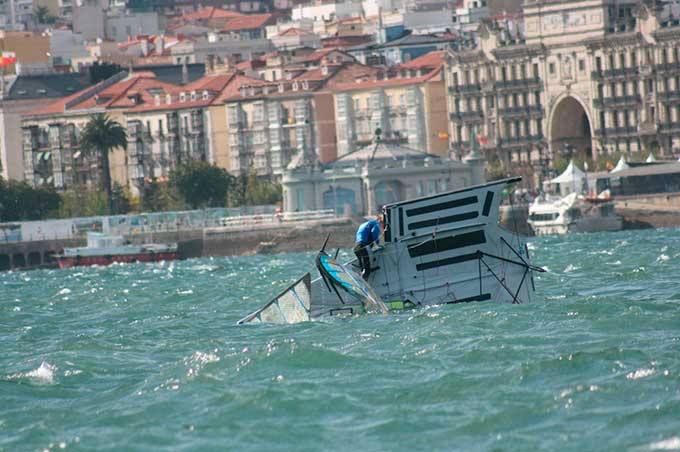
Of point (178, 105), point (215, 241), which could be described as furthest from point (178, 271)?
point (178, 105)

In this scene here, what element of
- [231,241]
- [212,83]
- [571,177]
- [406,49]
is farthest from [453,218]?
[406,49]

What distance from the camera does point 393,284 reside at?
5303cm

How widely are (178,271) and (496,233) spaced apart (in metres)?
53.0

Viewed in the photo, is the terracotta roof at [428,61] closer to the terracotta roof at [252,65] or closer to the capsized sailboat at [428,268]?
the terracotta roof at [252,65]

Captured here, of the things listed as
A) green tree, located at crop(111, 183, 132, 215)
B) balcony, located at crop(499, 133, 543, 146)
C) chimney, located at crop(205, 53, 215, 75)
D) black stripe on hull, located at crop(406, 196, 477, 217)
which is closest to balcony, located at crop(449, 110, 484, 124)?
balcony, located at crop(499, 133, 543, 146)

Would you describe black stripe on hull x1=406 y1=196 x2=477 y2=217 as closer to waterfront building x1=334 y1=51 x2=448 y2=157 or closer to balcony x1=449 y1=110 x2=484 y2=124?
balcony x1=449 y1=110 x2=484 y2=124

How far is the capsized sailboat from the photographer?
52188 millimetres

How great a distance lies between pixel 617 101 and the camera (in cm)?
15875

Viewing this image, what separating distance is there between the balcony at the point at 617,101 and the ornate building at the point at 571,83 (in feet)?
0.22

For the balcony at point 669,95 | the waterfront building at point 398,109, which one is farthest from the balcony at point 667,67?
the waterfront building at point 398,109

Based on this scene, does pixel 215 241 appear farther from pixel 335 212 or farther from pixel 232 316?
pixel 232 316

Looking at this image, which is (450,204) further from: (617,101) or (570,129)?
(570,129)

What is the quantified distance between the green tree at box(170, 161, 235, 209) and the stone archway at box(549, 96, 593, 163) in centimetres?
2258

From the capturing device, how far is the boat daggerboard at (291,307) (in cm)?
5259
